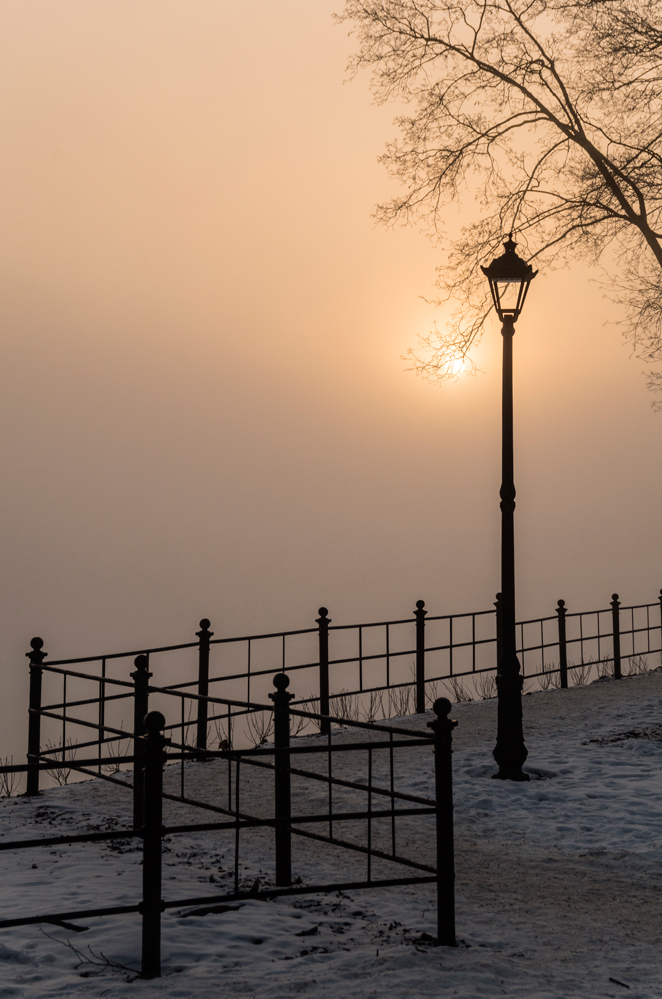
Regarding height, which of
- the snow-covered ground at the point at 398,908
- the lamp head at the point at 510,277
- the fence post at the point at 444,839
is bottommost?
the snow-covered ground at the point at 398,908

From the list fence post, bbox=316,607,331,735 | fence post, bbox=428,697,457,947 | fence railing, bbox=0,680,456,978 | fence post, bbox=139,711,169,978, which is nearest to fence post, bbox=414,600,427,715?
fence post, bbox=316,607,331,735

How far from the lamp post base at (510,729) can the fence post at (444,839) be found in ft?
16.2

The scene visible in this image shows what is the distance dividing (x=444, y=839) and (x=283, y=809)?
1.55 m

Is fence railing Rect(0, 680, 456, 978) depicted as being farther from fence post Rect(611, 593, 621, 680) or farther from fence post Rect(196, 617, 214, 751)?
fence post Rect(611, 593, 621, 680)

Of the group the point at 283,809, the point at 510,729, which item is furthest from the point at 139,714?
the point at 510,729

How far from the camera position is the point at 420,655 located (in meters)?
15.5

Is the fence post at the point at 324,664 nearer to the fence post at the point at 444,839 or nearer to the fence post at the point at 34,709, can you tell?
the fence post at the point at 34,709

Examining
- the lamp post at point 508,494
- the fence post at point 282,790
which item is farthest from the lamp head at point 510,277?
the fence post at point 282,790

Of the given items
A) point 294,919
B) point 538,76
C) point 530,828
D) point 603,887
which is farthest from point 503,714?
point 538,76

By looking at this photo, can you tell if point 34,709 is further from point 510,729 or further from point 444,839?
point 444,839

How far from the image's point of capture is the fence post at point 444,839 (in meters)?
5.84

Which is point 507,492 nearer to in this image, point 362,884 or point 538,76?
point 362,884

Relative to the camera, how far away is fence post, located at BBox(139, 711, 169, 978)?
523 cm

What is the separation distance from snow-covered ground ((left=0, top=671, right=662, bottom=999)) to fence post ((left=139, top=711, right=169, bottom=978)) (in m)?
0.15
